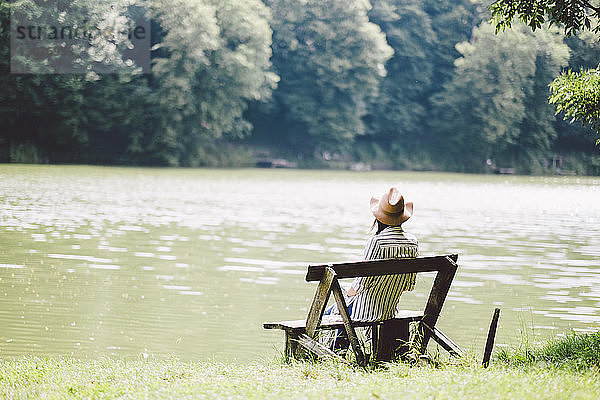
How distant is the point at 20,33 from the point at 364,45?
2525cm

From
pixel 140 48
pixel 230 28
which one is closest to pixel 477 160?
pixel 230 28

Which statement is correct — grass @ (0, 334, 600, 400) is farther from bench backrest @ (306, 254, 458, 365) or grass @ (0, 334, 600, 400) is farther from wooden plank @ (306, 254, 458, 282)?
wooden plank @ (306, 254, 458, 282)

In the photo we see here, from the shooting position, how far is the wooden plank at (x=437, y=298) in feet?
22.4

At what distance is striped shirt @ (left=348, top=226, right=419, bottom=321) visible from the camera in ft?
22.0

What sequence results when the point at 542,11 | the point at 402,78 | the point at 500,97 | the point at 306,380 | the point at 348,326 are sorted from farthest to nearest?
the point at 402,78
the point at 500,97
the point at 542,11
the point at 348,326
the point at 306,380

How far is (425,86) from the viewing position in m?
71.2

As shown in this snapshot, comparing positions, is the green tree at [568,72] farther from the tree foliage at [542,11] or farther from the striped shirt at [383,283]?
the striped shirt at [383,283]

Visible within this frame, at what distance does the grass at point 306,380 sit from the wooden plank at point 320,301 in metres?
0.29

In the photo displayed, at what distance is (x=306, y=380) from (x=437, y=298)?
62.7 inches

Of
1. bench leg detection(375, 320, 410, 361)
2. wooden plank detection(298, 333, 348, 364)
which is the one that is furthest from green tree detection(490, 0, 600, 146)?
wooden plank detection(298, 333, 348, 364)

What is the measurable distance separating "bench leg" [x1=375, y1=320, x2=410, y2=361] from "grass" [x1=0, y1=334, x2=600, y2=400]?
32 cm

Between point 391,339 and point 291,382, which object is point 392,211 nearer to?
point 391,339

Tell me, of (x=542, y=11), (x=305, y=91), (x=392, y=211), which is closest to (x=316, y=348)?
(x=392, y=211)

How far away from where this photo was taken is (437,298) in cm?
692
